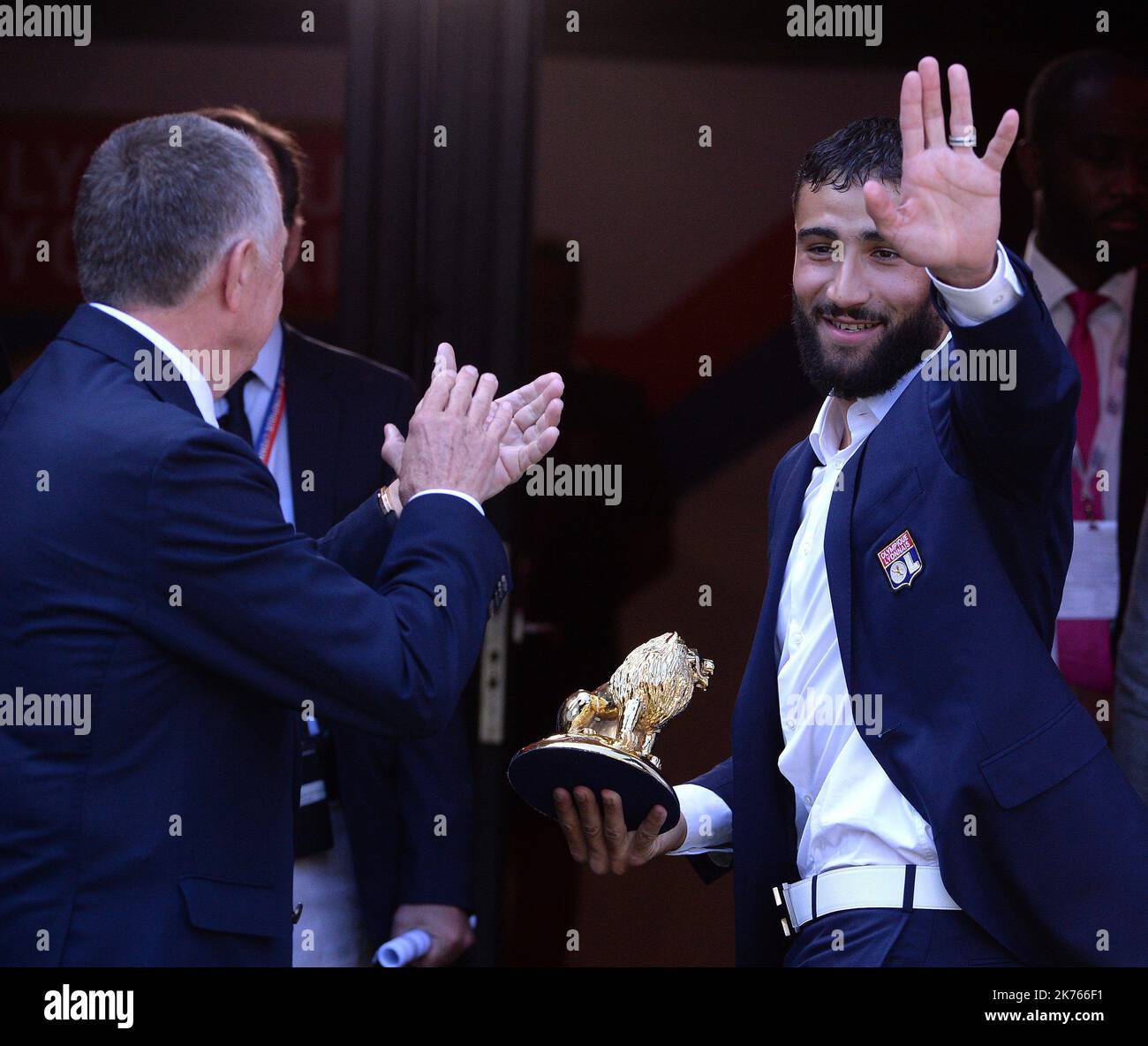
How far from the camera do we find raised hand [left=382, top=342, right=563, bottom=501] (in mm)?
2443

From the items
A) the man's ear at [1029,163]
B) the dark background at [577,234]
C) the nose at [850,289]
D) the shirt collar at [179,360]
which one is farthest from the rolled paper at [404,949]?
the man's ear at [1029,163]

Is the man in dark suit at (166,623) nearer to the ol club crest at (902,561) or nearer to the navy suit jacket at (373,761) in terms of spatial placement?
the ol club crest at (902,561)

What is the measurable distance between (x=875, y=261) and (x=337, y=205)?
1.56 meters

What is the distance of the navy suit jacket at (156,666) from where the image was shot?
201cm

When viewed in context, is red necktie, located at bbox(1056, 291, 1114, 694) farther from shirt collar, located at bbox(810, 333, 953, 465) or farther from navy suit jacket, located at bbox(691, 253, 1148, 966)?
navy suit jacket, located at bbox(691, 253, 1148, 966)

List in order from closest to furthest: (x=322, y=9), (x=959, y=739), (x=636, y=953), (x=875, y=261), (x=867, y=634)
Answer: (x=959, y=739)
(x=867, y=634)
(x=875, y=261)
(x=322, y=9)
(x=636, y=953)

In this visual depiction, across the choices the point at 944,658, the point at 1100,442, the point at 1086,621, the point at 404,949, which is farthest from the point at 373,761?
the point at 1100,442

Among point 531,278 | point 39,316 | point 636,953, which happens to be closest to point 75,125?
point 39,316

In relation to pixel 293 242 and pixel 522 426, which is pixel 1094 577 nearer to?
pixel 522 426

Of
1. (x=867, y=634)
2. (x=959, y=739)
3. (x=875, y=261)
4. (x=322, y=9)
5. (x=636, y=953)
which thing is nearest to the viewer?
(x=959, y=739)

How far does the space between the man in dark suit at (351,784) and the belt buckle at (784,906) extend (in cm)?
97

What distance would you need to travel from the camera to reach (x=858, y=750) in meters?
2.23

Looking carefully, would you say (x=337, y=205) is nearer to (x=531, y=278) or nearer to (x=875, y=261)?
(x=531, y=278)

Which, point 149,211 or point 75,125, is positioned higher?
point 75,125
